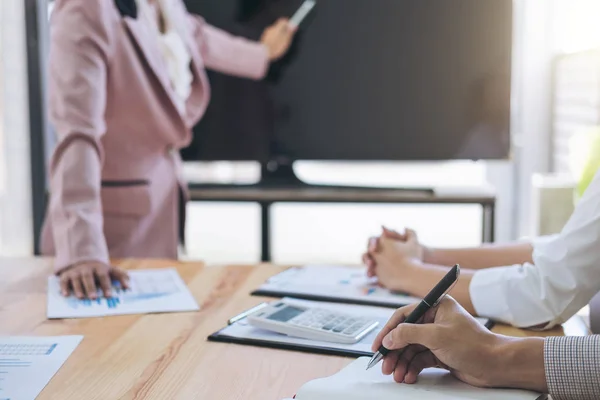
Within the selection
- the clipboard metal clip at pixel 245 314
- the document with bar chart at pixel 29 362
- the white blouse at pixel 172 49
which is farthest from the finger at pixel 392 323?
the white blouse at pixel 172 49

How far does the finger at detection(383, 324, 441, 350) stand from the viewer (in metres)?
0.85

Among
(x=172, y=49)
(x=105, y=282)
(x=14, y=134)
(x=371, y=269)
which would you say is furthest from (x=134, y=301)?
(x=14, y=134)

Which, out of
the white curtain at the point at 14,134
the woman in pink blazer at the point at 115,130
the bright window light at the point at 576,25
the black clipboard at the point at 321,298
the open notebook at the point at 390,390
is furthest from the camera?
the white curtain at the point at 14,134

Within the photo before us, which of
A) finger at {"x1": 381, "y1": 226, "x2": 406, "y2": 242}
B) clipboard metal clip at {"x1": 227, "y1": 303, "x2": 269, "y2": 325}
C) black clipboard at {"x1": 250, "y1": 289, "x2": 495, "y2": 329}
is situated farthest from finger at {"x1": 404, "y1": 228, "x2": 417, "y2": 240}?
clipboard metal clip at {"x1": 227, "y1": 303, "x2": 269, "y2": 325}

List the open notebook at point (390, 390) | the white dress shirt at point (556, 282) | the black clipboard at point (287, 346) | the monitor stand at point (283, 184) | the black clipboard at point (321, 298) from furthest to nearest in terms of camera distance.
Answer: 1. the monitor stand at point (283, 184)
2. the black clipboard at point (321, 298)
3. the white dress shirt at point (556, 282)
4. the black clipboard at point (287, 346)
5. the open notebook at point (390, 390)

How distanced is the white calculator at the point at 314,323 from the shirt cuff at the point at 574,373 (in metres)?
0.28

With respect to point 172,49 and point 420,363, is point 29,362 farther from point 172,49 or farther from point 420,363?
point 172,49

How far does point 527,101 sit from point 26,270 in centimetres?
257

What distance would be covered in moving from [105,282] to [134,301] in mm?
96

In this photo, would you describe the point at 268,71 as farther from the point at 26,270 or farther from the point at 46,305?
the point at 46,305

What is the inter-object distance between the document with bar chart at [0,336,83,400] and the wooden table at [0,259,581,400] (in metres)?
0.01

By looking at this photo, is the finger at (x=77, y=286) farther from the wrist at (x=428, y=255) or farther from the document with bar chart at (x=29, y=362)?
the wrist at (x=428, y=255)

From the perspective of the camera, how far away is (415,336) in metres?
0.86

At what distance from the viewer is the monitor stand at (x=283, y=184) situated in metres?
2.78
